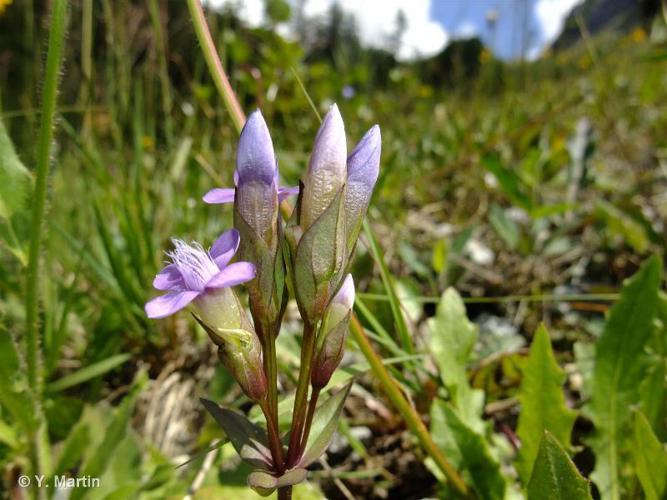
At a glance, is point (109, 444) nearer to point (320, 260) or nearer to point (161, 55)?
point (320, 260)

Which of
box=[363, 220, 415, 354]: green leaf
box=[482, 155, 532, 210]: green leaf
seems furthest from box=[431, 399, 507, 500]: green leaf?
box=[482, 155, 532, 210]: green leaf

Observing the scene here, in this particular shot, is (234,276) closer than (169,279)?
Yes

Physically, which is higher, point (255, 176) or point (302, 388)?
point (255, 176)

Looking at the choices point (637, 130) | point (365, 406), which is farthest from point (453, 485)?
point (637, 130)

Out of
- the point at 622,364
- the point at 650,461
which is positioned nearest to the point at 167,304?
the point at 650,461

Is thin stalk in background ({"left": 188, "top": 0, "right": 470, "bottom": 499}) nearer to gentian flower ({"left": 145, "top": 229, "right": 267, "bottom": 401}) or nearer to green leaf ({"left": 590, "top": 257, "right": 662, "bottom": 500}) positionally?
gentian flower ({"left": 145, "top": 229, "right": 267, "bottom": 401})

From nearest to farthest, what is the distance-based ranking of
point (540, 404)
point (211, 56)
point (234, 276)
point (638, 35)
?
point (234, 276)
point (211, 56)
point (540, 404)
point (638, 35)
